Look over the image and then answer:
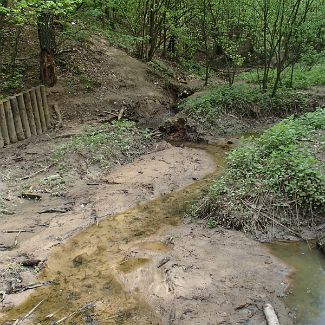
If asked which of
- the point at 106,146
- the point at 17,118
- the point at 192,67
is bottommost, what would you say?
the point at 106,146

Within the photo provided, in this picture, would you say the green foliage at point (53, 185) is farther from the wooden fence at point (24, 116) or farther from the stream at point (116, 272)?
the wooden fence at point (24, 116)

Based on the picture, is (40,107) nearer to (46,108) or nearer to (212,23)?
(46,108)

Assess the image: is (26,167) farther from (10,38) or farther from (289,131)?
(10,38)

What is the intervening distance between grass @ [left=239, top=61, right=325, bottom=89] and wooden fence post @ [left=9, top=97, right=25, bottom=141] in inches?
379

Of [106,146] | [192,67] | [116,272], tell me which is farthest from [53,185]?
[192,67]

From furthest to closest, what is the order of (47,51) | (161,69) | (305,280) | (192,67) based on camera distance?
(192,67)
(161,69)
(47,51)
(305,280)

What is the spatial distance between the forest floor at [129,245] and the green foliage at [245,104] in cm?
215

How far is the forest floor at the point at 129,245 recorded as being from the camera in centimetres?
556

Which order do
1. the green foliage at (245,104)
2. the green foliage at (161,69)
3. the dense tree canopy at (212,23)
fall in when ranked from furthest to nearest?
the green foliage at (161,69), the green foliage at (245,104), the dense tree canopy at (212,23)

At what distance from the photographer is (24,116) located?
11.7 m

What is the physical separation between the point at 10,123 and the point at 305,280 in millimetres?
8365

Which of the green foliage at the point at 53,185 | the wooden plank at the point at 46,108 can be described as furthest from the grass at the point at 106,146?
→ the wooden plank at the point at 46,108

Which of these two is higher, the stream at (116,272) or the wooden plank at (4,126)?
the wooden plank at (4,126)

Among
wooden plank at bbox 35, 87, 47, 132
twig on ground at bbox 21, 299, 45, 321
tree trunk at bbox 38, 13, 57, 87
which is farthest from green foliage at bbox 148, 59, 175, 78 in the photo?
twig on ground at bbox 21, 299, 45, 321
